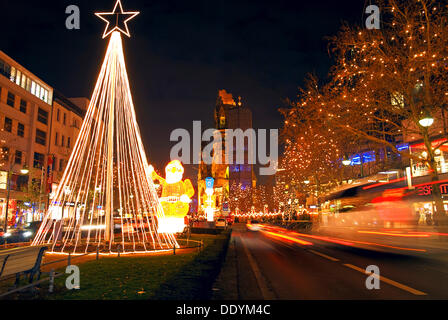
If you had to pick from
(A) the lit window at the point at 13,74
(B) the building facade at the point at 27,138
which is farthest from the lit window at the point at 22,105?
(A) the lit window at the point at 13,74

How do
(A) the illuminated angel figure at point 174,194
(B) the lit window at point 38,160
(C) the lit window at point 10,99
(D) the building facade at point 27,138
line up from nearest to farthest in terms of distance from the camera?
1. (A) the illuminated angel figure at point 174,194
2. (D) the building facade at point 27,138
3. (C) the lit window at point 10,99
4. (B) the lit window at point 38,160

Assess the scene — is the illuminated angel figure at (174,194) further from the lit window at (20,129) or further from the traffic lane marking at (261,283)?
A: the lit window at (20,129)

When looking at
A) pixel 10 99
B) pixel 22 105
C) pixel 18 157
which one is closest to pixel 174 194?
pixel 18 157

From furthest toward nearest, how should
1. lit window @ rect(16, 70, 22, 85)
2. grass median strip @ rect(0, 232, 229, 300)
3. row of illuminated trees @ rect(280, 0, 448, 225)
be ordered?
lit window @ rect(16, 70, 22, 85), row of illuminated trees @ rect(280, 0, 448, 225), grass median strip @ rect(0, 232, 229, 300)

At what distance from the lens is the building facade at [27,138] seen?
36062mm

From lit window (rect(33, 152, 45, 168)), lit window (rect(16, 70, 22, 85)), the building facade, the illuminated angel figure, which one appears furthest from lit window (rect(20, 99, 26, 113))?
the illuminated angel figure

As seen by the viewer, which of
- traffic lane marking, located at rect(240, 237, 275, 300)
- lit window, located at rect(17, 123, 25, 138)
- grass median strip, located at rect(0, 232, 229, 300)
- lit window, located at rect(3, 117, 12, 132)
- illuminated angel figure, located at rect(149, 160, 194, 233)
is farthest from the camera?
lit window, located at rect(17, 123, 25, 138)

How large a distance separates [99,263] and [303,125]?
14819 millimetres

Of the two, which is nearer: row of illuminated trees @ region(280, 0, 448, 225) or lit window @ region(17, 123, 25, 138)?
row of illuminated trees @ region(280, 0, 448, 225)

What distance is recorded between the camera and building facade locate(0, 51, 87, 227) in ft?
118

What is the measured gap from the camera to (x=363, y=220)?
27391 millimetres

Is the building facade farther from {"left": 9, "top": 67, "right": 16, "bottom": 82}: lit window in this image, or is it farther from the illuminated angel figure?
the illuminated angel figure

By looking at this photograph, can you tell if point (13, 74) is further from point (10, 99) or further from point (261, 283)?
point (261, 283)

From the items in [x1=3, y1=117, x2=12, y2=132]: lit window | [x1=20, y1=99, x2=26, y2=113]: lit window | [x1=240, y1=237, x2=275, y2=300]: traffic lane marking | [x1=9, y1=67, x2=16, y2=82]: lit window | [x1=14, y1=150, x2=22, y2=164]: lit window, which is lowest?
[x1=240, y1=237, x2=275, y2=300]: traffic lane marking
